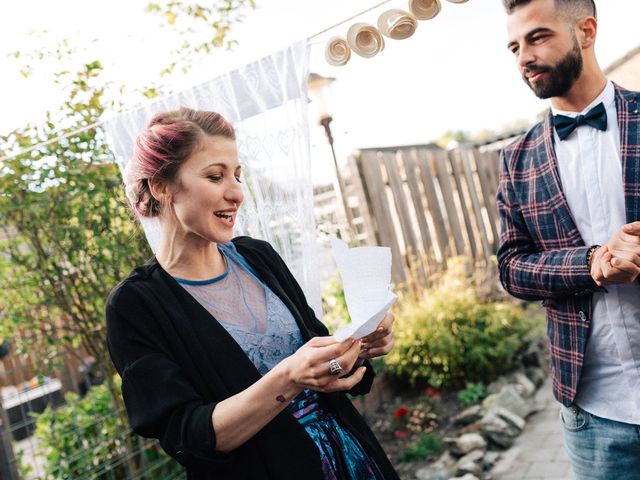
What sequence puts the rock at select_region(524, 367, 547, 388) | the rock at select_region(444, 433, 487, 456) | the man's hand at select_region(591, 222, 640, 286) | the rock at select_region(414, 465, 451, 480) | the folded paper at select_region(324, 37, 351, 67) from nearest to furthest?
the man's hand at select_region(591, 222, 640, 286)
the folded paper at select_region(324, 37, 351, 67)
the rock at select_region(414, 465, 451, 480)
the rock at select_region(444, 433, 487, 456)
the rock at select_region(524, 367, 547, 388)

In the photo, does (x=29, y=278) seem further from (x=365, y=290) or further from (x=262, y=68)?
(x=365, y=290)

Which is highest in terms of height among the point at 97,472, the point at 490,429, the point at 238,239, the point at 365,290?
the point at 238,239

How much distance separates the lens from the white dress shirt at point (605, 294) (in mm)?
1566

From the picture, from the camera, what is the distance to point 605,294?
160cm

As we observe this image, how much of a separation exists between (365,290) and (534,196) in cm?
77

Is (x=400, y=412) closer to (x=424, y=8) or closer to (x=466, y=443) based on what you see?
(x=466, y=443)

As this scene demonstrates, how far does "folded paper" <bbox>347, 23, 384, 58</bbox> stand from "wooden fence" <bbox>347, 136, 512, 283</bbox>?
3831mm

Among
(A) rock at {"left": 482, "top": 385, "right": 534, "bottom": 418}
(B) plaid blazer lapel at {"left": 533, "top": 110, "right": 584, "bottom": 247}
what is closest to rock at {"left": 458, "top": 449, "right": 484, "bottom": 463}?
(A) rock at {"left": 482, "top": 385, "right": 534, "bottom": 418}

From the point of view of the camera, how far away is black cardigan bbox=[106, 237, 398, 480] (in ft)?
4.09

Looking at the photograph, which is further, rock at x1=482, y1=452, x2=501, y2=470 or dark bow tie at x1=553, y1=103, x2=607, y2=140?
rock at x1=482, y1=452, x2=501, y2=470

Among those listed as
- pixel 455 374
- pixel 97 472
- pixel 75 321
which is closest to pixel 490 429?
pixel 455 374

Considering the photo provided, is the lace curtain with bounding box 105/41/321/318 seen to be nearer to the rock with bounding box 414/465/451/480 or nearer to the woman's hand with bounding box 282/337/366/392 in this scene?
the woman's hand with bounding box 282/337/366/392

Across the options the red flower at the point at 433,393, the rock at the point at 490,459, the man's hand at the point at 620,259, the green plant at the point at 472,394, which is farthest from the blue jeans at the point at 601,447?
the red flower at the point at 433,393

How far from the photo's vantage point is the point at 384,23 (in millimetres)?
1953
